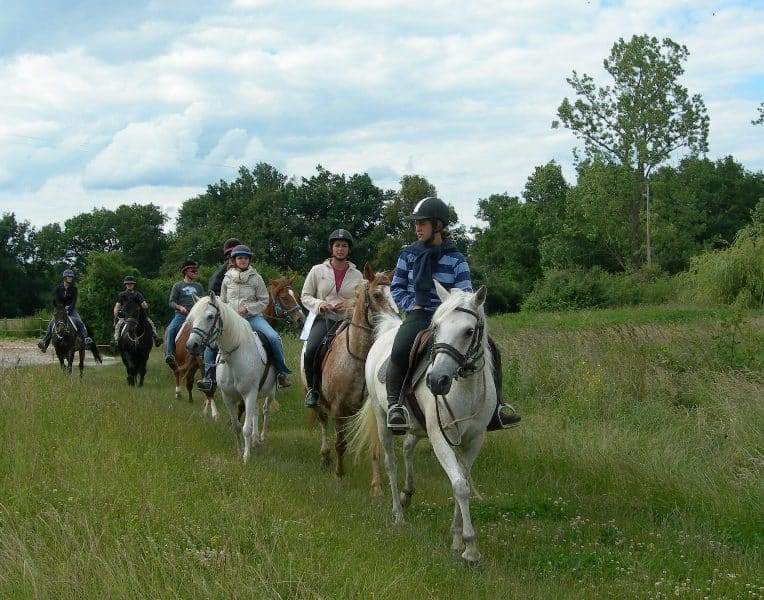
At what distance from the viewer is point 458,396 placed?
6.26 m

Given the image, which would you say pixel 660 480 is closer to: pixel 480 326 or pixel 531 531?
pixel 531 531

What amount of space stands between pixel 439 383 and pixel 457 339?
41cm

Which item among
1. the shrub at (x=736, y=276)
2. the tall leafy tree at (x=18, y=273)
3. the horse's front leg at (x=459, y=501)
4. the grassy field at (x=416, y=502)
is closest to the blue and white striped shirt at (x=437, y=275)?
the horse's front leg at (x=459, y=501)

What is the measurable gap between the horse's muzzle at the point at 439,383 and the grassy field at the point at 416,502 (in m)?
1.18

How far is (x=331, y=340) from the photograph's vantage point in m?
10.0

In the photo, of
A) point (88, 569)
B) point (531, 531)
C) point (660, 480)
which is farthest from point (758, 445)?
point (88, 569)

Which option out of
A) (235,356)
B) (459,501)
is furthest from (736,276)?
(459,501)

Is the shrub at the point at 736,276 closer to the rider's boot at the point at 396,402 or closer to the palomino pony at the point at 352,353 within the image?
the palomino pony at the point at 352,353

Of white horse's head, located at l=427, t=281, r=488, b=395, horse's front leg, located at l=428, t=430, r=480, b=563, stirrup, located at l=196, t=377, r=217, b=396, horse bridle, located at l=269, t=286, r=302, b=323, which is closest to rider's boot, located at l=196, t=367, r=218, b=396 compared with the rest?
stirrup, located at l=196, t=377, r=217, b=396

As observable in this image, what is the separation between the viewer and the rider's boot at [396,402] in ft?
22.7

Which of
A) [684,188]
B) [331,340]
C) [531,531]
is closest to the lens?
[531,531]

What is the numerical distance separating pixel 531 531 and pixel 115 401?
6000 millimetres

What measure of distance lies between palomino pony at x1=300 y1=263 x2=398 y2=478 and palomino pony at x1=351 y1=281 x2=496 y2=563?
6.40 feet

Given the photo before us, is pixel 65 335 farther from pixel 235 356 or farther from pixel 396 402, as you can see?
pixel 396 402
